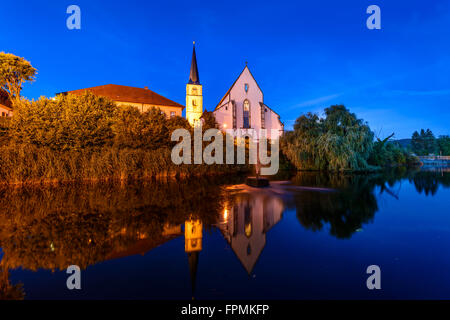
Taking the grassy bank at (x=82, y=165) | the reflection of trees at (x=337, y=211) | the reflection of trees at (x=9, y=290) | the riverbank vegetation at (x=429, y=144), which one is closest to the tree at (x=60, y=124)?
the grassy bank at (x=82, y=165)

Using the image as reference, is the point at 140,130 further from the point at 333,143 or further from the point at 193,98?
the point at 193,98

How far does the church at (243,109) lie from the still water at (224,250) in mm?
34944

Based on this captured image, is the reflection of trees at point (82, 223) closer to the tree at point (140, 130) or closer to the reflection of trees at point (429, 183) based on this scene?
the tree at point (140, 130)

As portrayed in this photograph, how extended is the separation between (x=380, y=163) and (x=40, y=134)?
32.6 meters

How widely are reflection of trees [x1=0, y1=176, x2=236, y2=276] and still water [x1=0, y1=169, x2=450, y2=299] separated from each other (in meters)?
0.03

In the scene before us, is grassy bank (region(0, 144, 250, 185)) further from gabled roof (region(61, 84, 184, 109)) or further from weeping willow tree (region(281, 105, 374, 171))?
gabled roof (region(61, 84, 184, 109))

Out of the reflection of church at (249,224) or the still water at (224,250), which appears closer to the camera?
the still water at (224,250)

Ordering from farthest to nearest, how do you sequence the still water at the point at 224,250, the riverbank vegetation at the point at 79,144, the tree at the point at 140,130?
the tree at the point at 140,130, the riverbank vegetation at the point at 79,144, the still water at the point at 224,250

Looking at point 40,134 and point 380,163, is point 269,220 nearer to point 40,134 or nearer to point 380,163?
point 40,134

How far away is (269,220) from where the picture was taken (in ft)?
19.7

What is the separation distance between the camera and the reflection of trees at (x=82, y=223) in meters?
A: 3.85

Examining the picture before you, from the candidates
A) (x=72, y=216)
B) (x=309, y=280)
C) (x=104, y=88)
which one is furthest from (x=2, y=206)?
(x=104, y=88)

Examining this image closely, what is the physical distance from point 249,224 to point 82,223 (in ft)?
14.4

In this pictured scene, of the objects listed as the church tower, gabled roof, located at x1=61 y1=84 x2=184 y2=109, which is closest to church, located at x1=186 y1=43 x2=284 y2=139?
the church tower
